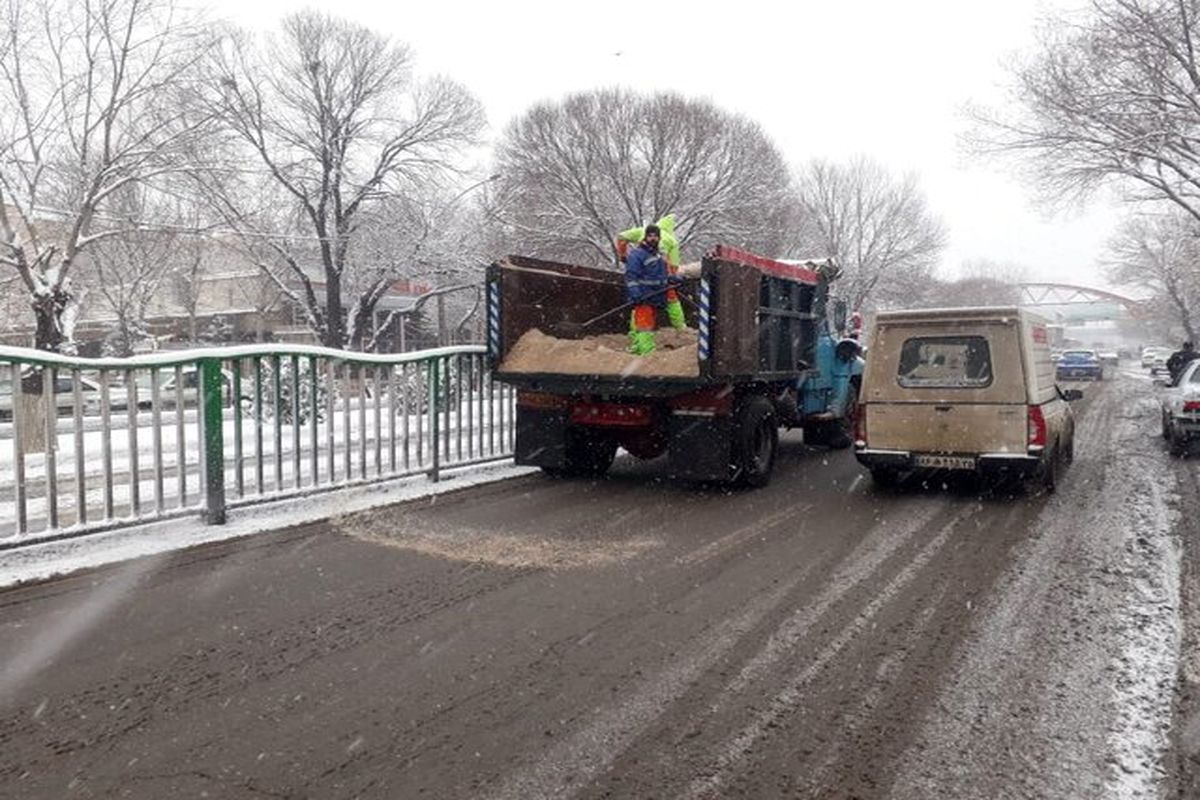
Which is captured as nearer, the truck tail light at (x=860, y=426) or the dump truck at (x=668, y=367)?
the dump truck at (x=668, y=367)

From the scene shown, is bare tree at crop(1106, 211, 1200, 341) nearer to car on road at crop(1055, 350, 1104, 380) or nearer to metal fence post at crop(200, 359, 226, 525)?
car on road at crop(1055, 350, 1104, 380)

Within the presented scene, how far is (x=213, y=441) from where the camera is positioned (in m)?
7.06

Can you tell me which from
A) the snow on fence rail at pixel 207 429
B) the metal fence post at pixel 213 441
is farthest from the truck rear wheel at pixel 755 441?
the metal fence post at pixel 213 441

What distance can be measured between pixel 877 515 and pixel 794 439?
700 centimetres

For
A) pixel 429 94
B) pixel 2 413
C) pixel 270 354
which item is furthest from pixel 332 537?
pixel 429 94

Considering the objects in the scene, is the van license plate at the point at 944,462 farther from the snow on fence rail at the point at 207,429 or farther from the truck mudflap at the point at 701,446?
the snow on fence rail at the point at 207,429

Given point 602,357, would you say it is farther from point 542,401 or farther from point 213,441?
point 213,441

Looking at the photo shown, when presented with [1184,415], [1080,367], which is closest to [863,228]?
[1080,367]

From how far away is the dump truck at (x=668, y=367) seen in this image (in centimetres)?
872

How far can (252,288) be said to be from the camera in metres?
50.2

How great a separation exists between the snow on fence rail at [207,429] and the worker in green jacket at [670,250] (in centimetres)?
216

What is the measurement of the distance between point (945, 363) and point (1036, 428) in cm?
103

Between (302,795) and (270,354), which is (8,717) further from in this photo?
(270,354)

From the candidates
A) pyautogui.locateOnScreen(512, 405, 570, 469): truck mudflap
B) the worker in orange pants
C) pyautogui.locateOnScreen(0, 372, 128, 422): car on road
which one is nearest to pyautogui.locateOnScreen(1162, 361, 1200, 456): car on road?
the worker in orange pants
